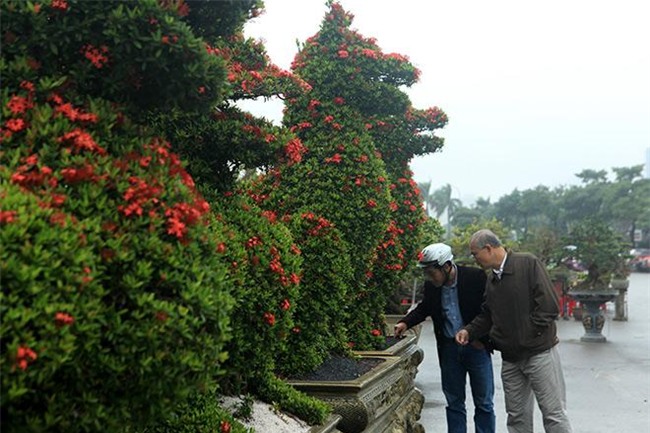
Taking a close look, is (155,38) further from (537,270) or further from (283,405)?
(537,270)

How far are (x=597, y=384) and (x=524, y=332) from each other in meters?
5.79

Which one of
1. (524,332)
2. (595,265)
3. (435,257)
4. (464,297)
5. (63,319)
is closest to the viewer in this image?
(63,319)

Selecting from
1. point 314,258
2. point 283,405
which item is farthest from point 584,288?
point 283,405

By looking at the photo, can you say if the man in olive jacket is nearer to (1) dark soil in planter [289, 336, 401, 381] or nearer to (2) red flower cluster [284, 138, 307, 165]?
(1) dark soil in planter [289, 336, 401, 381]

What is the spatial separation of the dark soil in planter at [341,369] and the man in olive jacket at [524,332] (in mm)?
1336

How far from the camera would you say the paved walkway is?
320 inches

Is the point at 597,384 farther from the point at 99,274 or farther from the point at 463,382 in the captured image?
the point at 99,274

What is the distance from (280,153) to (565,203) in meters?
76.4

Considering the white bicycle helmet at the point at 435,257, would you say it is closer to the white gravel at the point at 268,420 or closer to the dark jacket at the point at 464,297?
the dark jacket at the point at 464,297

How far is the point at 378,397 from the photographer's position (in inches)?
249

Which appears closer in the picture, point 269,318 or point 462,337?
point 269,318

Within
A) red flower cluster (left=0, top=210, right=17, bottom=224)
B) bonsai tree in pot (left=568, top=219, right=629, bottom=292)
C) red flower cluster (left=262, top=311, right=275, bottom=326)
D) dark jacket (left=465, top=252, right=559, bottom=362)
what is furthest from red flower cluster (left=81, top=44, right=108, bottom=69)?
bonsai tree in pot (left=568, top=219, right=629, bottom=292)

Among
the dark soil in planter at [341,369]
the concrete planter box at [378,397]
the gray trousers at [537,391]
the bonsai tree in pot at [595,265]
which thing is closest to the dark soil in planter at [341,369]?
the dark soil in planter at [341,369]

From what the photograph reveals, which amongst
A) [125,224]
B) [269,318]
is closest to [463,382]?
[269,318]
